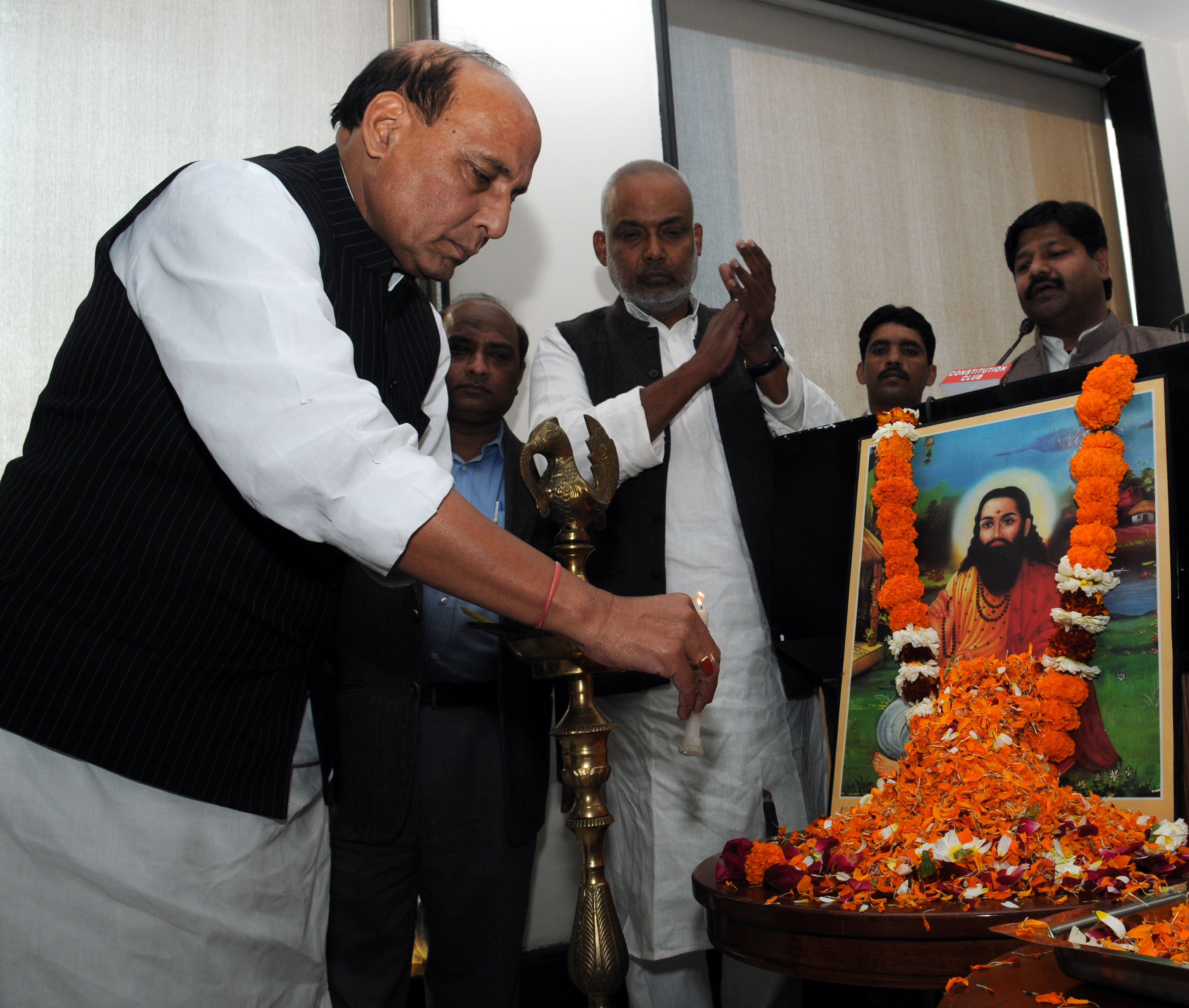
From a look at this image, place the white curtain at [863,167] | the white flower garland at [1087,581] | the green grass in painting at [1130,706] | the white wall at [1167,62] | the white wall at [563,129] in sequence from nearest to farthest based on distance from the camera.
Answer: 1. the green grass in painting at [1130,706]
2. the white flower garland at [1087,581]
3. the white wall at [563,129]
4. the white curtain at [863,167]
5. the white wall at [1167,62]

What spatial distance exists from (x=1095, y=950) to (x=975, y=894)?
0.49 metres

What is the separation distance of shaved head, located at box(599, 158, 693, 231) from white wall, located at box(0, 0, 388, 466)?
1048 millimetres

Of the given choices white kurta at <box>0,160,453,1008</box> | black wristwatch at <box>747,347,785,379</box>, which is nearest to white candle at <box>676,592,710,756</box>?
white kurta at <box>0,160,453,1008</box>

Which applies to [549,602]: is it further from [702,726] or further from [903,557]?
[702,726]

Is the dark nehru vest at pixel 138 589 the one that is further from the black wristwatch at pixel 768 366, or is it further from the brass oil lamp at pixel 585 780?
the black wristwatch at pixel 768 366

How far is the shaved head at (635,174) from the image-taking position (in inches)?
106

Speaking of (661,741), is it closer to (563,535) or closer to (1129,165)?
(563,535)

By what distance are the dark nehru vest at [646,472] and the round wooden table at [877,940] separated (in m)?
0.90

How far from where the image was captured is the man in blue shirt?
7.47ft

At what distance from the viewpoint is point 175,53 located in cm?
308

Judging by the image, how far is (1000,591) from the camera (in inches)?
70.7

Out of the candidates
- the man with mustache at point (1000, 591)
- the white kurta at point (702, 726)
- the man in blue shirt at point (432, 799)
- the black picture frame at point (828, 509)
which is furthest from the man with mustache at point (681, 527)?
the man with mustache at point (1000, 591)

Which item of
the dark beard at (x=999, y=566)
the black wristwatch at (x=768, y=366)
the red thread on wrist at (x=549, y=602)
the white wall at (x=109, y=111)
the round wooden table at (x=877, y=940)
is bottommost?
the round wooden table at (x=877, y=940)

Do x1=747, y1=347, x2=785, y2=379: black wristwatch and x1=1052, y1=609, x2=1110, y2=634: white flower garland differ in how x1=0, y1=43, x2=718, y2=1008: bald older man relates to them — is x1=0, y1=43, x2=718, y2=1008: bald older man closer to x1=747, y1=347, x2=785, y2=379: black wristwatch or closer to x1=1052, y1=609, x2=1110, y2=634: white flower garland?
x1=1052, y1=609, x2=1110, y2=634: white flower garland
